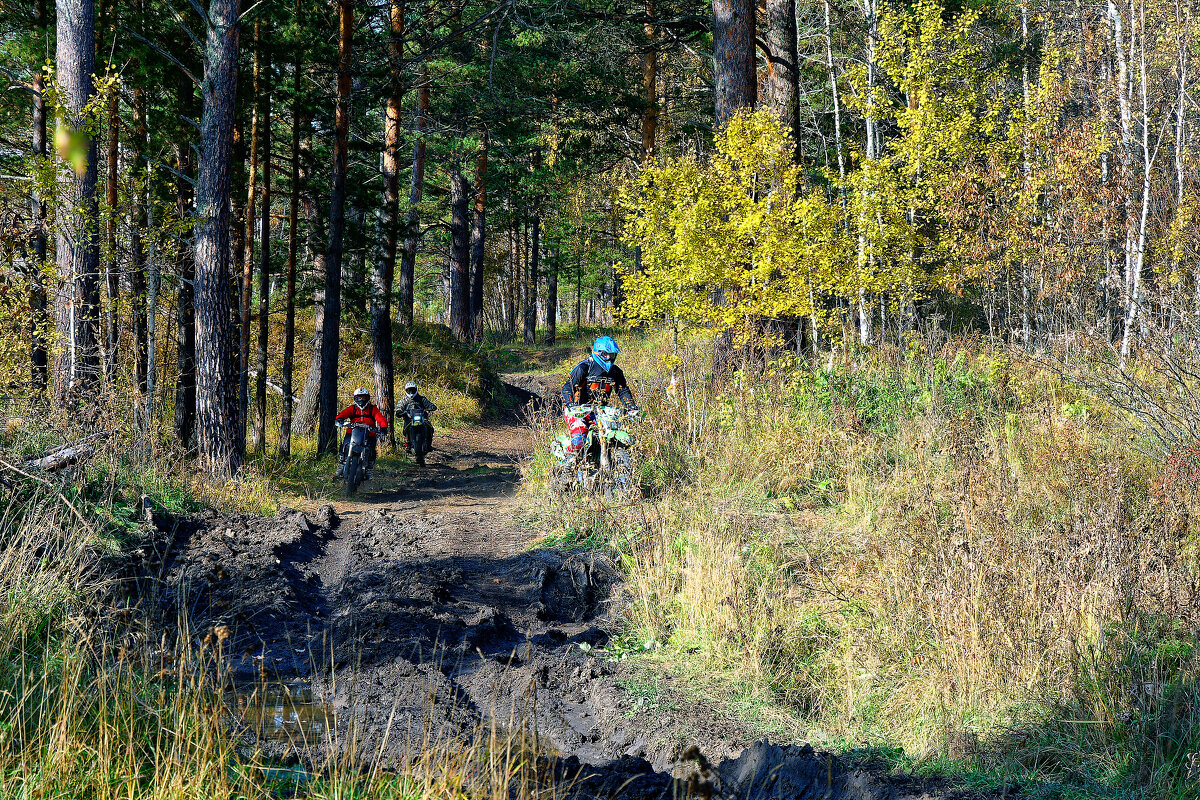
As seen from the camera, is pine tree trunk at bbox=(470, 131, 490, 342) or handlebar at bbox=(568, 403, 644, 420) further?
Answer: pine tree trunk at bbox=(470, 131, 490, 342)

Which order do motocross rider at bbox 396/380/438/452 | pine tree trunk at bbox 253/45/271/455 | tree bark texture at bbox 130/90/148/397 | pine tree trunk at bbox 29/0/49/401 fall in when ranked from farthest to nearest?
motocross rider at bbox 396/380/438/452, pine tree trunk at bbox 253/45/271/455, tree bark texture at bbox 130/90/148/397, pine tree trunk at bbox 29/0/49/401

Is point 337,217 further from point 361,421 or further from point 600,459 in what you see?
point 600,459

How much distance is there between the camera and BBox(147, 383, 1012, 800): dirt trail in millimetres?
4332

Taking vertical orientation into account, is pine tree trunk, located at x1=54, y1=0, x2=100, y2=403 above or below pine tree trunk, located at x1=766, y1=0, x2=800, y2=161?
below

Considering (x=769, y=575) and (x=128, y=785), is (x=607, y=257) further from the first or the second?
(x=128, y=785)

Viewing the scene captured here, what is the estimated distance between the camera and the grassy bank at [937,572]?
4.50 m

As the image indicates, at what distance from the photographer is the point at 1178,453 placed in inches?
267

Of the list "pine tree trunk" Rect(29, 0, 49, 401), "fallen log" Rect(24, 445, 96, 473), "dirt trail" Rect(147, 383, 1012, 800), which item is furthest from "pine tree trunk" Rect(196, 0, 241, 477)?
"fallen log" Rect(24, 445, 96, 473)

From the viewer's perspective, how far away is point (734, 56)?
12219 millimetres

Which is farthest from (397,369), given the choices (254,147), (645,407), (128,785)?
(128,785)

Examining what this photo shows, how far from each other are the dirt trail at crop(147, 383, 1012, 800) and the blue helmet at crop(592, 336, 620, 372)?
Result: 2.02 meters

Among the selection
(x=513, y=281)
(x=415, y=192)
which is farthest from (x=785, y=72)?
(x=513, y=281)

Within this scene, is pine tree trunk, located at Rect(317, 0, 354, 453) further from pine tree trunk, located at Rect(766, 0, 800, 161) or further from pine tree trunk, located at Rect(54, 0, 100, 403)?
pine tree trunk, located at Rect(766, 0, 800, 161)

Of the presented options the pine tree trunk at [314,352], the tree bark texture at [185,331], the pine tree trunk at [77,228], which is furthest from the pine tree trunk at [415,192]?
the pine tree trunk at [77,228]
